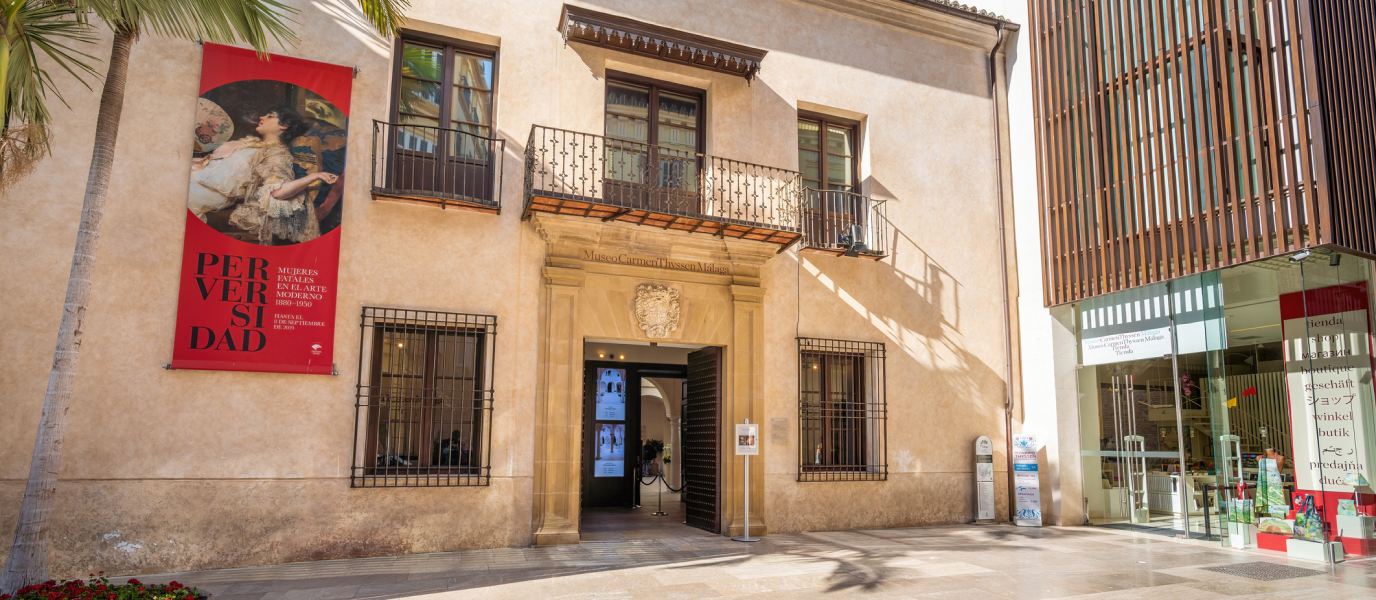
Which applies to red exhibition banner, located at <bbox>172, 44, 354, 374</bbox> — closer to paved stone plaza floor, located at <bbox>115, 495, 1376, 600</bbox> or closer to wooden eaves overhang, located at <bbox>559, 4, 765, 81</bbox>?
paved stone plaza floor, located at <bbox>115, 495, 1376, 600</bbox>

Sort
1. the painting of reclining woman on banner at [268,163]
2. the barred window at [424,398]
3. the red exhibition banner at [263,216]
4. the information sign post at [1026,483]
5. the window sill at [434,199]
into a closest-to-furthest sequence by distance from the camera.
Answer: the red exhibition banner at [263,216]
the painting of reclining woman on banner at [268,163]
the barred window at [424,398]
the window sill at [434,199]
the information sign post at [1026,483]

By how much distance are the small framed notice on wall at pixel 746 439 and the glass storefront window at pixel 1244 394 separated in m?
5.28

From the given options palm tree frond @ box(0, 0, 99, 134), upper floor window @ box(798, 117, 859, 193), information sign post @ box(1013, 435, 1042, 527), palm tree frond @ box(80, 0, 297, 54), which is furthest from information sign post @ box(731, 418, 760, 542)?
palm tree frond @ box(0, 0, 99, 134)

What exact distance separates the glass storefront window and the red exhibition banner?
10039 millimetres

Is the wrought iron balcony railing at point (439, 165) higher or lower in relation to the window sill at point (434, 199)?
higher

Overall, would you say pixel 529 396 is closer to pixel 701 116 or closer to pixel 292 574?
pixel 292 574

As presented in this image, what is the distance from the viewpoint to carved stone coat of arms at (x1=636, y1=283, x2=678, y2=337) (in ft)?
33.2

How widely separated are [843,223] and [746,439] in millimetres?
3560

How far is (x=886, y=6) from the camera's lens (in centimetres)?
1211

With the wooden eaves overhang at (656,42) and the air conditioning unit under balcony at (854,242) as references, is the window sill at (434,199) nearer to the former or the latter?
the wooden eaves overhang at (656,42)

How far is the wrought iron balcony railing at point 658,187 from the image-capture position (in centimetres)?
948

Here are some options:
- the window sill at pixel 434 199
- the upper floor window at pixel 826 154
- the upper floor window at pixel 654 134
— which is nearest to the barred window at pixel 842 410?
the upper floor window at pixel 826 154

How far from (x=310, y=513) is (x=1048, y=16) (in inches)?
466

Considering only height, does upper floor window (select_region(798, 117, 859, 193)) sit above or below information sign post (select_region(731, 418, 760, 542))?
above
